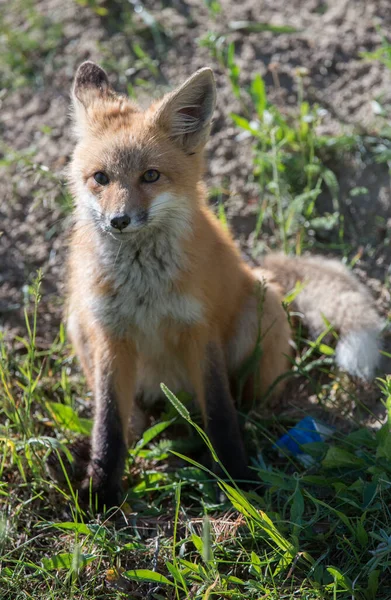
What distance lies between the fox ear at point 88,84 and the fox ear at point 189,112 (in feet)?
1.42

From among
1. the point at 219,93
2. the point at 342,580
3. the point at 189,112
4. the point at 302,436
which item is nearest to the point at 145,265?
the point at 189,112

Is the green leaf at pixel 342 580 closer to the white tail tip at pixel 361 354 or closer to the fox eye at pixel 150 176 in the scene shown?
the white tail tip at pixel 361 354

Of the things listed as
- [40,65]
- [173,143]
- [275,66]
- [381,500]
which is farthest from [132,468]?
[40,65]

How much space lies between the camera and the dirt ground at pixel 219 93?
4.54 meters

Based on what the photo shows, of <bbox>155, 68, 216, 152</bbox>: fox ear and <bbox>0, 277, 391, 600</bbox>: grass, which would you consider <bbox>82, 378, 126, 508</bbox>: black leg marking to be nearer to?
<bbox>0, 277, 391, 600</bbox>: grass

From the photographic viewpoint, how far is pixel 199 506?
3.38 meters

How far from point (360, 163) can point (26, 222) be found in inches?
94.3

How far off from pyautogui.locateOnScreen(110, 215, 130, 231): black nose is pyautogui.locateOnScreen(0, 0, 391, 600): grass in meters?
0.47

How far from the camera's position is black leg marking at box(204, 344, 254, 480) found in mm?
3273

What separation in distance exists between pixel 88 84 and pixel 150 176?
0.78 metres

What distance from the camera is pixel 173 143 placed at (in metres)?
3.25

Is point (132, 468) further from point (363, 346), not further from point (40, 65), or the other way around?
point (40, 65)

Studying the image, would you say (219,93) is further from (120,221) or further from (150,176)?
(120,221)

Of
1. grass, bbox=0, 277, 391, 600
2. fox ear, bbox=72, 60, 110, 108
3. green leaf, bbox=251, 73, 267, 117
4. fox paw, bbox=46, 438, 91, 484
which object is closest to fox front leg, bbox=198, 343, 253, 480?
grass, bbox=0, 277, 391, 600
